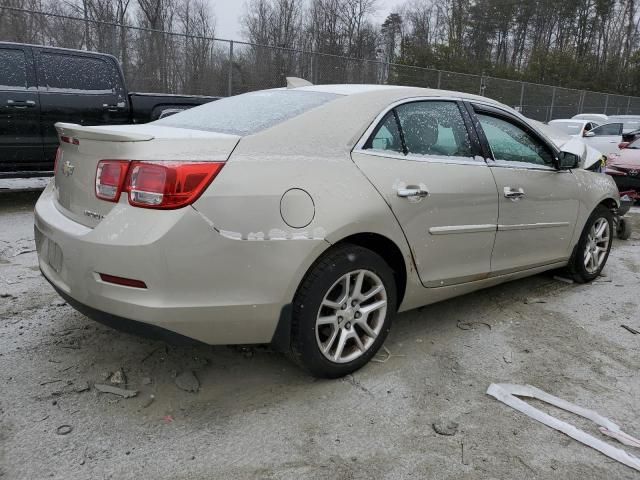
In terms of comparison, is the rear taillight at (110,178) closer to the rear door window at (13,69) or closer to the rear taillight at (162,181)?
the rear taillight at (162,181)

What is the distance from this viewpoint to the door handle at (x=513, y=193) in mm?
3551

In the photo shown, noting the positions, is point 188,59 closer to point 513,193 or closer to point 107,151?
point 513,193

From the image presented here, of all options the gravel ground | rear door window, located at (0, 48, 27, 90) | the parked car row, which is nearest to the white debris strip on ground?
the gravel ground

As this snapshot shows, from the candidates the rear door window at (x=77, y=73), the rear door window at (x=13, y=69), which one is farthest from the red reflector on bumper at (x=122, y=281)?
the rear door window at (x=77, y=73)

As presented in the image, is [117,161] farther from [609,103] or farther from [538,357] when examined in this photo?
[609,103]

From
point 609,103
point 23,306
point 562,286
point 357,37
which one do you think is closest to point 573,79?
point 609,103

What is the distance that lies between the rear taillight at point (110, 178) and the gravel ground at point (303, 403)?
98 centimetres

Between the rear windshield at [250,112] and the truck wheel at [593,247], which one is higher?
the rear windshield at [250,112]

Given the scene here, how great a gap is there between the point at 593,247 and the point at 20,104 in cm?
641

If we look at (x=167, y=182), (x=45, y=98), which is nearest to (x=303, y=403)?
(x=167, y=182)

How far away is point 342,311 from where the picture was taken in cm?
277

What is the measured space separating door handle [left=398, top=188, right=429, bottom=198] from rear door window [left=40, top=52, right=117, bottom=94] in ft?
18.3

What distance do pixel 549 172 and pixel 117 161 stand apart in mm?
3039

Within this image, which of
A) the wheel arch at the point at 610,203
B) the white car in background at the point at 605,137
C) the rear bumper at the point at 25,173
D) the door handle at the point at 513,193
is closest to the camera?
the door handle at the point at 513,193
